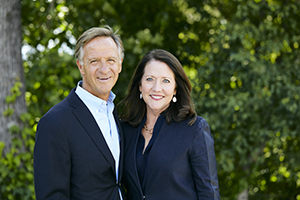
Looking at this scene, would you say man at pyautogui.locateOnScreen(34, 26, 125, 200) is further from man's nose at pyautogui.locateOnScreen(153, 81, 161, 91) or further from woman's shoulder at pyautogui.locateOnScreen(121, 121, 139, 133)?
man's nose at pyautogui.locateOnScreen(153, 81, 161, 91)

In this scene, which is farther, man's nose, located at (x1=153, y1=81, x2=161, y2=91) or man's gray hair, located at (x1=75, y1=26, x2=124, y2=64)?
man's nose, located at (x1=153, y1=81, x2=161, y2=91)

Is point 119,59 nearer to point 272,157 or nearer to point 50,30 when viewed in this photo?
point 50,30

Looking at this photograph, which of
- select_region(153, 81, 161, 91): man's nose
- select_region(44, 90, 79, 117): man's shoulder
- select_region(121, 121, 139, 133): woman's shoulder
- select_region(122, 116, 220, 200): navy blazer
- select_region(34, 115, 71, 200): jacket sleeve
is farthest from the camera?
select_region(121, 121, 139, 133): woman's shoulder

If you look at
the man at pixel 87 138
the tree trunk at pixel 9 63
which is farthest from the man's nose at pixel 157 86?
the tree trunk at pixel 9 63

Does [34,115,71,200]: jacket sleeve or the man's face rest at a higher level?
the man's face

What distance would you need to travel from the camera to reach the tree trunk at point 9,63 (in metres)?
4.21

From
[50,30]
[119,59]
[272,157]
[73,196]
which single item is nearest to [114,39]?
[119,59]

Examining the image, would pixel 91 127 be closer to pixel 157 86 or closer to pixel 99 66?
pixel 99 66

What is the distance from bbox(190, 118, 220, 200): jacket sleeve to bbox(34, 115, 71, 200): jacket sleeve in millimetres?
883

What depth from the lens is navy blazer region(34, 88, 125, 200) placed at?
6.56 ft

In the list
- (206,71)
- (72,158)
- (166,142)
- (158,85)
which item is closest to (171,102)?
(158,85)

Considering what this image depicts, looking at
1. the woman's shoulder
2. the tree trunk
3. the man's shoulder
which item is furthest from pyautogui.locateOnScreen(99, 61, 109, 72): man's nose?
the tree trunk

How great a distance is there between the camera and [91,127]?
87.9 inches

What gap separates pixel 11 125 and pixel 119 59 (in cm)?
231
